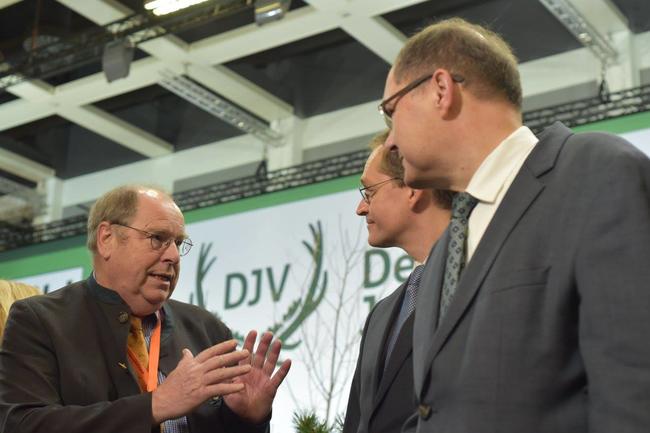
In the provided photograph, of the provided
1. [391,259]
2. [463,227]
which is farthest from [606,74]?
[463,227]

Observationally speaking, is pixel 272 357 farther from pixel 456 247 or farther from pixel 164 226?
pixel 456 247

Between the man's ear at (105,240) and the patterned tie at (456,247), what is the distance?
1.62 m

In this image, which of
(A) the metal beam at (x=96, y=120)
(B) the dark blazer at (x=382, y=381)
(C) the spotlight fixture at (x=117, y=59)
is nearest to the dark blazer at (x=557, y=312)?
(B) the dark blazer at (x=382, y=381)

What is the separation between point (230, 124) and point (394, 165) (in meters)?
6.92

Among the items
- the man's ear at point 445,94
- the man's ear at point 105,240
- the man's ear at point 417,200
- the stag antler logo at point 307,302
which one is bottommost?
the man's ear at point 445,94

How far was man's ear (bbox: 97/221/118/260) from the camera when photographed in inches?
126

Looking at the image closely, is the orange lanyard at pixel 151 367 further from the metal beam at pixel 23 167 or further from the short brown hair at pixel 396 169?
the metal beam at pixel 23 167

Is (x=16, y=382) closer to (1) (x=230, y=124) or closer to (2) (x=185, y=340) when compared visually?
(2) (x=185, y=340)

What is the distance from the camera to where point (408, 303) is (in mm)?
2688

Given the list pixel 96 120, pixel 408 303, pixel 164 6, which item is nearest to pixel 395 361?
pixel 408 303

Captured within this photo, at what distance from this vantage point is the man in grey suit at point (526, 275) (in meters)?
1.50

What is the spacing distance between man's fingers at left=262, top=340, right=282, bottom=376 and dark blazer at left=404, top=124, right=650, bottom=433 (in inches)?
46.3

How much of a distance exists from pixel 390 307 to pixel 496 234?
3.71 ft

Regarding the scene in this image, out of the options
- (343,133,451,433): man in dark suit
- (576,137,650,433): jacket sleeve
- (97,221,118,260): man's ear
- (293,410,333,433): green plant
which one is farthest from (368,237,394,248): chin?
(576,137,650,433): jacket sleeve
